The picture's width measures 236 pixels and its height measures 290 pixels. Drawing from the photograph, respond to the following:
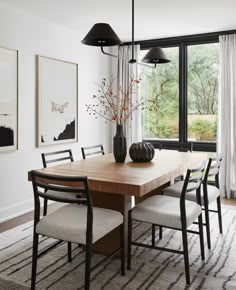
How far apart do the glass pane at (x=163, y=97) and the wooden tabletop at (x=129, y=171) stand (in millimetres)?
1778

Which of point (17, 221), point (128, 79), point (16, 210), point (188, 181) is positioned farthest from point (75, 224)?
point (128, 79)

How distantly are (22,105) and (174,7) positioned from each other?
2.14 m

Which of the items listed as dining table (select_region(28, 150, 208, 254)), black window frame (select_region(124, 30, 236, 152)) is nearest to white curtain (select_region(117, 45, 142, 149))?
black window frame (select_region(124, 30, 236, 152))

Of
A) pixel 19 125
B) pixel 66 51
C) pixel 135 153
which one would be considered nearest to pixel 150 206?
pixel 135 153

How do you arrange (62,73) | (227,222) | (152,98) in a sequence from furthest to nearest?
(152,98)
(62,73)
(227,222)

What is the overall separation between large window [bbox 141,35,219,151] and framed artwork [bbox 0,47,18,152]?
2443 mm

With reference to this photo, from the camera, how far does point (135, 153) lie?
3301mm

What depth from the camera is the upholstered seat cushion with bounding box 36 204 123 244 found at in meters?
2.21

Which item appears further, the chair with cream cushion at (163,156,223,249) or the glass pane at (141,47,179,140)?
the glass pane at (141,47,179,140)

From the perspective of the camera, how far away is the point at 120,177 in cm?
253

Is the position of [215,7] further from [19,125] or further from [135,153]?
[19,125]

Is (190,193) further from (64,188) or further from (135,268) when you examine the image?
(64,188)

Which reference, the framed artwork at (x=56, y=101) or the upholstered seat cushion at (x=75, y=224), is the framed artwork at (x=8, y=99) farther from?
the upholstered seat cushion at (x=75, y=224)

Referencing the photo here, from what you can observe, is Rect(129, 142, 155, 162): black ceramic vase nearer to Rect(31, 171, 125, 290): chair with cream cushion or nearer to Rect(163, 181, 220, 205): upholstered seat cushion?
Rect(163, 181, 220, 205): upholstered seat cushion
